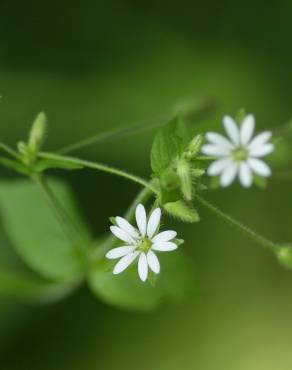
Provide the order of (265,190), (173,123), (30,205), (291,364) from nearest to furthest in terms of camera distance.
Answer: (173,123) → (30,205) → (291,364) → (265,190)

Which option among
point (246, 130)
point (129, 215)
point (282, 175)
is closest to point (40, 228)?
point (129, 215)

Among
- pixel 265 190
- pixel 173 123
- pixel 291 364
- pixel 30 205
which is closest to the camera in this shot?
pixel 173 123

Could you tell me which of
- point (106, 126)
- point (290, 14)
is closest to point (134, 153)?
point (106, 126)

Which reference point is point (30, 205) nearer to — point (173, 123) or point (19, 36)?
point (173, 123)

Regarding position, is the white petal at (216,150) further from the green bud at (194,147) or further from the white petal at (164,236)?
the white petal at (164,236)

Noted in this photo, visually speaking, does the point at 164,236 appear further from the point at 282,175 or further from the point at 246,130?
the point at 282,175

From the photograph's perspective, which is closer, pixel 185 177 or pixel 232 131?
pixel 185 177
